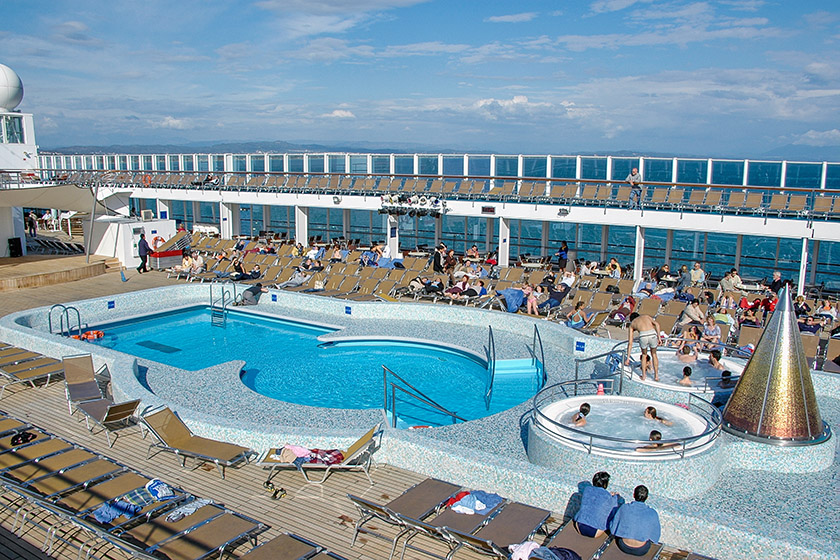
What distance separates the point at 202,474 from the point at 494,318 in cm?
657

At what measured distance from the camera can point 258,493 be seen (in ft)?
18.2

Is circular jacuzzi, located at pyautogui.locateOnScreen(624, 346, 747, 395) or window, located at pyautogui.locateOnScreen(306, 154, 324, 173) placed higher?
window, located at pyautogui.locateOnScreen(306, 154, 324, 173)

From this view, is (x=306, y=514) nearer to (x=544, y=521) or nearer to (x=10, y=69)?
(x=544, y=521)

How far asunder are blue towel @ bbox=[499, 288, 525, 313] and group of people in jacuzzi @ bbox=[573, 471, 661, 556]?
23.9 feet

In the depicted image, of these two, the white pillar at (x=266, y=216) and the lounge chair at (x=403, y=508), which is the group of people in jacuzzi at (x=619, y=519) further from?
the white pillar at (x=266, y=216)

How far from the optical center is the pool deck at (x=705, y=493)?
14.8 feet

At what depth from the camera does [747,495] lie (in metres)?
5.64

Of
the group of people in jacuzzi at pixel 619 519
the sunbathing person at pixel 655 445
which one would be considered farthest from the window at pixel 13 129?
the group of people in jacuzzi at pixel 619 519

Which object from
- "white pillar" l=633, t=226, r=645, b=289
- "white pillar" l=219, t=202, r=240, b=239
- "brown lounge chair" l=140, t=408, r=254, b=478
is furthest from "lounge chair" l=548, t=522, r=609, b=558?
"white pillar" l=219, t=202, r=240, b=239

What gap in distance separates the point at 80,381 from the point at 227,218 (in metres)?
14.1

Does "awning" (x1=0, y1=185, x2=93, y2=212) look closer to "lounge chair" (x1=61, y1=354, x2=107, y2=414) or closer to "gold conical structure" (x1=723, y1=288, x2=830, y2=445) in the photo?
"lounge chair" (x1=61, y1=354, x2=107, y2=414)

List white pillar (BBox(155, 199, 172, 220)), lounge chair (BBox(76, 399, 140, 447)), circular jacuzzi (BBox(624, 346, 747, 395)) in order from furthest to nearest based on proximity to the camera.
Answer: white pillar (BBox(155, 199, 172, 220)) → circular jacuzzi (BBox(624, 346, 747, 395)) → lounge chair (BBox(76, 399, 140, 447))

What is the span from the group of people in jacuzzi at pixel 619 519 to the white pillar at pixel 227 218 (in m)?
18.4

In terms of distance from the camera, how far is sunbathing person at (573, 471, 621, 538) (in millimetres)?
4531
